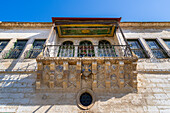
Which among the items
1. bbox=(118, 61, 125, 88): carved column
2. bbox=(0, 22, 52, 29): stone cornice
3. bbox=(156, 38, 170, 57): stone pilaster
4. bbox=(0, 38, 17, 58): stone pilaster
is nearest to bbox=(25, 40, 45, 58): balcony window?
bbox=(0, 38, 17, 58): stone pilaster

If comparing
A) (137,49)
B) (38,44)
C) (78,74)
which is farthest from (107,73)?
(38,44)

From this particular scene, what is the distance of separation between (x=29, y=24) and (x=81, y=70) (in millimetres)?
6817

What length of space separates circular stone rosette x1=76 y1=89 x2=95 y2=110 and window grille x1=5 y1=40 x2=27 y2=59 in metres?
4.63

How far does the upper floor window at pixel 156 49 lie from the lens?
645cm

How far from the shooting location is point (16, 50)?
6.72m

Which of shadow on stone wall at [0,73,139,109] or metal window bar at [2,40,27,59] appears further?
metal window bar at [2,40,27,59]

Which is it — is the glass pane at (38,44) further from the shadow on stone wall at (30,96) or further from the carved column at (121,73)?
the carved column at (121,73)

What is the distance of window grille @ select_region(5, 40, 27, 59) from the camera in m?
6.35

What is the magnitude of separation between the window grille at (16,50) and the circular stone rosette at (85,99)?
4627 millimetres

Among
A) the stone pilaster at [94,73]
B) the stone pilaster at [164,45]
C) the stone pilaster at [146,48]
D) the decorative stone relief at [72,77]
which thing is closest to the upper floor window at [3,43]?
the decorative stone relief at [72,77]

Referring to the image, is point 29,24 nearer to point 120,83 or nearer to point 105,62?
point 105,62

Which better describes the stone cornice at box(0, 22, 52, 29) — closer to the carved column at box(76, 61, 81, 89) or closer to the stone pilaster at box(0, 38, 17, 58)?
the stone pilaster at box(0, 38, 17, 58)

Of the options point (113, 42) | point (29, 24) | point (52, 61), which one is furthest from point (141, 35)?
point (29, 24)

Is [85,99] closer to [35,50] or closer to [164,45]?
[35,50]
